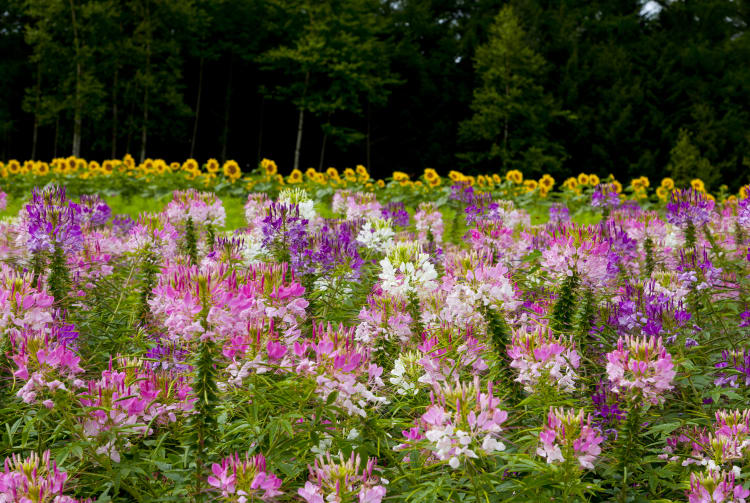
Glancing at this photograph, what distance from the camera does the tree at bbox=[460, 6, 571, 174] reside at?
31.0 meters

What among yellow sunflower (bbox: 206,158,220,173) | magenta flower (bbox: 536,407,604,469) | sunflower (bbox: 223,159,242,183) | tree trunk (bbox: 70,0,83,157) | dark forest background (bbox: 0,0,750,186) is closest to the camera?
magenta flower (bbox: 536,407,604,469)

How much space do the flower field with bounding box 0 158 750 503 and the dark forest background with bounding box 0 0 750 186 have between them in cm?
2509

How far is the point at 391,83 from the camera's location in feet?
115

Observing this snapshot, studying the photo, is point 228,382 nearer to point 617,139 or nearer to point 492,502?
point 492,502

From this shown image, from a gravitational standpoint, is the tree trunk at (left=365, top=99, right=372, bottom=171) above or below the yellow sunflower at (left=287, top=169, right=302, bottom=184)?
above

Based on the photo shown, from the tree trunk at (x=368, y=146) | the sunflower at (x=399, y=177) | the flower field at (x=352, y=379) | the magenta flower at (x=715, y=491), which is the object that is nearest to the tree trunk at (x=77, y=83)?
the tree trunk at (x=368, y=146)

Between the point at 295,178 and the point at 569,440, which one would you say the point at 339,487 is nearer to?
the point at 569,440

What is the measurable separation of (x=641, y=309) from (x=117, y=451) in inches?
94.8

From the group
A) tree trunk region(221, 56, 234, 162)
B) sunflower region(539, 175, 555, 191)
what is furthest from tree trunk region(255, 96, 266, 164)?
sunflower region(539, 175, 555, 191)

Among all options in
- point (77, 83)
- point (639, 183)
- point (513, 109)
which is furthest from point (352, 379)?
point (513, 109)

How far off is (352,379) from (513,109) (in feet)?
102

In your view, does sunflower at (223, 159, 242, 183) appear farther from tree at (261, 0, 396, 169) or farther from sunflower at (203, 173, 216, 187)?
tree at (261, 0, 396, 169)

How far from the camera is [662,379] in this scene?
6.08 ft

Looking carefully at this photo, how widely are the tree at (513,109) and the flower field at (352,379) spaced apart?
92.8ft
